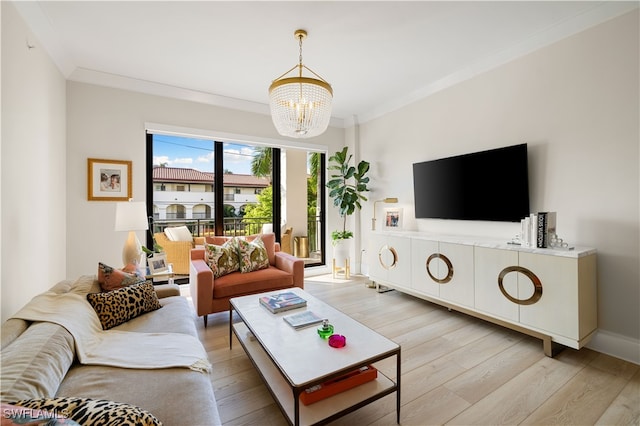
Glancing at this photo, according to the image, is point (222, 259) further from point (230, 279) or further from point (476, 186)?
point (476, 186)

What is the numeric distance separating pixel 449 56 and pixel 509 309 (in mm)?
2482

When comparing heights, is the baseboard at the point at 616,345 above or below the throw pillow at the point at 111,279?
below

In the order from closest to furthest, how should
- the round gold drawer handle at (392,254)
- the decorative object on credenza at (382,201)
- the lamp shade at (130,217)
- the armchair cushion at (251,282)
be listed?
the lamp shade at (130,217) → the armchair cushion at (251,282) → the round gold drawer handle at (392,254) → the decorative object on credenza at (382,201)

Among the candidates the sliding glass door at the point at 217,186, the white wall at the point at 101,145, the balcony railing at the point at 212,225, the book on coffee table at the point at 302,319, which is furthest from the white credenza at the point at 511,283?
the white wall at the point at 101,145

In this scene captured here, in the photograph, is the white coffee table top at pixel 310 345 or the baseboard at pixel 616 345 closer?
the white coffee table top at pixel 310 345

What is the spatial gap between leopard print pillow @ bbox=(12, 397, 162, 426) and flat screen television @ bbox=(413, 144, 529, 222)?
309 cm

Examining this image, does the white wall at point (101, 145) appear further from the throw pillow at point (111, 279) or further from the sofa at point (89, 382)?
the sofa at point (89, 382)

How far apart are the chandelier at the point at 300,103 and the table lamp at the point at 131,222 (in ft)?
5.18

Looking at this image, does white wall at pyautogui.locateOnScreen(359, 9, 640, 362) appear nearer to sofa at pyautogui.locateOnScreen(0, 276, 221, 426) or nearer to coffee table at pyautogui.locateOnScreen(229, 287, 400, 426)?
coffee table at pyautogui.locateOnScreen(229, 287, 400, 426)

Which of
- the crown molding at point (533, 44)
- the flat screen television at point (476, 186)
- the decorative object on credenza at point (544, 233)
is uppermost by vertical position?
the crown molding at point (533, 44)

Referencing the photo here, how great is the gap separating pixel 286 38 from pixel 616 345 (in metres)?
3.64

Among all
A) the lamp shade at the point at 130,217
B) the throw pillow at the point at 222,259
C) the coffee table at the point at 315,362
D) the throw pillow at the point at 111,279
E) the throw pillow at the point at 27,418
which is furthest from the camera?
the throw pillow at the point at 222,259

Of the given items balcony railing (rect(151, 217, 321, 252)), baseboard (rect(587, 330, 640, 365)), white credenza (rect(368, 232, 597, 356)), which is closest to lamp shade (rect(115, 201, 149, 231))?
balcony railing (rect(151, 217, 321, 252))

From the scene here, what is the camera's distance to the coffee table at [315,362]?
1.33m
